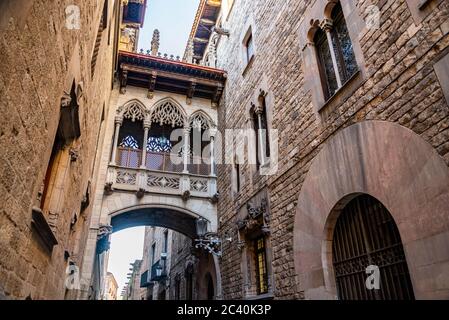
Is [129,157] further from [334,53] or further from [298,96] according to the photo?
[334,53]

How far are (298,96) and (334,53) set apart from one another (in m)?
1.00

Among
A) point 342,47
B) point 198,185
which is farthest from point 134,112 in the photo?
point 342,47

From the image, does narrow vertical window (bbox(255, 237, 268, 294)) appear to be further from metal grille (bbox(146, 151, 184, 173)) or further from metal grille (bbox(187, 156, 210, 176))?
metal grille (bbox(146, 151, 184, 173))

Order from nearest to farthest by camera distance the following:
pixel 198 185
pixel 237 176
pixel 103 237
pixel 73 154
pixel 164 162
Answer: pixel 73 154
pixel 103 237
pixel 237 176
pixel 198 185
pixel 164 162

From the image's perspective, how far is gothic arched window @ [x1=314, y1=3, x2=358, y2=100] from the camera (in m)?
4.75

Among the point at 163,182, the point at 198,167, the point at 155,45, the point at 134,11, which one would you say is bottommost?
the point at 163,182

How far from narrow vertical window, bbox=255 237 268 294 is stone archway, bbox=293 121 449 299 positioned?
6.45 ft

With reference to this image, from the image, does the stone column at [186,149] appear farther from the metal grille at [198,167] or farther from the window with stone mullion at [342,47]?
the window with stone mullion at [342,47]

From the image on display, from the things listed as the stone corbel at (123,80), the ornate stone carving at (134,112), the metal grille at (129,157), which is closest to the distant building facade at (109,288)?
the metal grille at (129,157)

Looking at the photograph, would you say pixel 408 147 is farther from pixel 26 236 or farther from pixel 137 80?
pixel 137 80

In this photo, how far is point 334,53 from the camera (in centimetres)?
502

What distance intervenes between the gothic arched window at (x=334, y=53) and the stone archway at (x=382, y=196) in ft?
3.34
